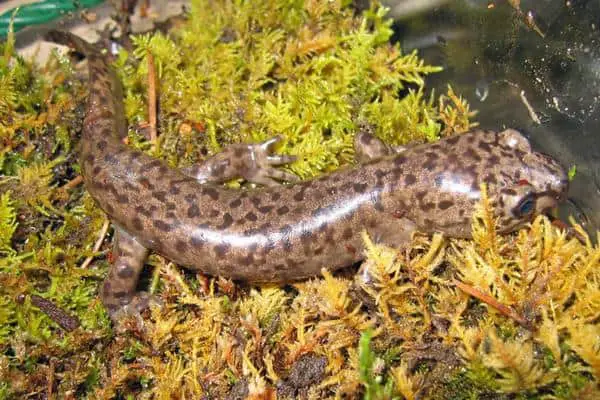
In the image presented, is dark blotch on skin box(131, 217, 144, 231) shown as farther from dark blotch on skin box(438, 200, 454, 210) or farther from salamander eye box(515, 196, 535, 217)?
salamander eye box(515, 196, 535, 217)

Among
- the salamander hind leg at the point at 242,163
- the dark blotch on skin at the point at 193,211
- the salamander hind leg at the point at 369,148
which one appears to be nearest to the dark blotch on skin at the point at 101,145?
the salamander hind leg at the point at 242,163

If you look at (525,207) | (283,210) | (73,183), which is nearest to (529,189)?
(525,207)

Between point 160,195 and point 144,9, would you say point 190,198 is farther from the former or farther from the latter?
point 144,9

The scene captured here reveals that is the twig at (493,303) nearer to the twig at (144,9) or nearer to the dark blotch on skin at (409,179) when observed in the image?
the dark blotch on skin at (409,179)

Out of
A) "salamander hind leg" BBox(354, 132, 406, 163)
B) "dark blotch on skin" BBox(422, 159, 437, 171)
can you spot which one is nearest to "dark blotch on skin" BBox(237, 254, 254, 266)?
"salamander hind leg" BBox(354, 132, 406, 163)

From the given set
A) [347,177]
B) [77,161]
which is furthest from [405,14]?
[77,161]

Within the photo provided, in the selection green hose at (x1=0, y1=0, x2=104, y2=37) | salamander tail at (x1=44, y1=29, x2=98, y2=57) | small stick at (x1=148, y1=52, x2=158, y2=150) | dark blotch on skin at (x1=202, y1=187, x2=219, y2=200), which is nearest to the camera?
dark blotch on skin at (x1=202, y1=187, x2=219, y2=200)

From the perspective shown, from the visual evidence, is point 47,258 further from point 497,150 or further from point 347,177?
point 497,150
